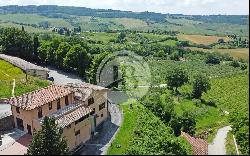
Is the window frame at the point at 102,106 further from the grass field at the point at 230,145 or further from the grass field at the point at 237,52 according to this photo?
the grass field at the point at 237,52

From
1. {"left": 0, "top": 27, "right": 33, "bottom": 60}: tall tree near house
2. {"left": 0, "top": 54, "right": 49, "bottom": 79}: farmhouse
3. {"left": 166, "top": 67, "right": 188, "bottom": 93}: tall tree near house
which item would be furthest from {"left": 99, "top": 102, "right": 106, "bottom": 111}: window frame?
{"left": 0, "top": 27, "right": 33, "bottom": 60}: tall tree near house

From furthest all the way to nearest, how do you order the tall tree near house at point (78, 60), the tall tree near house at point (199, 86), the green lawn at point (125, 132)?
the tall tree near house at point (199, 86), the tall tree near house at point (78, 60), the green lawn at point (125, 132)

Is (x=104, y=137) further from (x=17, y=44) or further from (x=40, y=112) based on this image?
(x=17, y=44)

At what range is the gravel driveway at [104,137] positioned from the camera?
45562 mm

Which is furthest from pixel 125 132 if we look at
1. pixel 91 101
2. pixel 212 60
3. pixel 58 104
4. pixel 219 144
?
pixel 212 60

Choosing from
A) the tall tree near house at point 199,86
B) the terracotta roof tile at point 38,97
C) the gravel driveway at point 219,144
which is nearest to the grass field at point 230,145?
the gravel driveway at point 219,144

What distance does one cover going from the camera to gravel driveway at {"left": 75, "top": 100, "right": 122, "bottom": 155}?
45.6m

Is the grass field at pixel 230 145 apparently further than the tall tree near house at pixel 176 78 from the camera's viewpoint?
No

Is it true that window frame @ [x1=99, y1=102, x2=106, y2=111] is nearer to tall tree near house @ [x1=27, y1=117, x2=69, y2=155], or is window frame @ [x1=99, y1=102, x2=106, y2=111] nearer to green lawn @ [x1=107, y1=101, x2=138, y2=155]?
green lawn @ [x1=107, y1=101, x2=138, y2=155]

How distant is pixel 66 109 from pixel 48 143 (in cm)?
1263

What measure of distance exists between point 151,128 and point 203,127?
18712 mm

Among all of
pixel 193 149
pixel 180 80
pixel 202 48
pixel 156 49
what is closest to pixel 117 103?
pixel 193 149

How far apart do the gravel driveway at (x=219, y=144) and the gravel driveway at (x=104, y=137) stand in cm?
1294

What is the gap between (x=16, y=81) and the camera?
210ft
